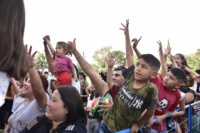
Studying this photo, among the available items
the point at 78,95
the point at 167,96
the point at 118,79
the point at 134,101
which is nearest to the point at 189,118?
the point at 167,96

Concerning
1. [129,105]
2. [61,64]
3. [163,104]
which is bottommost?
[163,104]

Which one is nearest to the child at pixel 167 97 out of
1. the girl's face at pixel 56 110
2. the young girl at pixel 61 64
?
the girl's face at pixel 56 110

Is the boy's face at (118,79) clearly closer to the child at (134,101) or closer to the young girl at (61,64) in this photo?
the child at (134,101)

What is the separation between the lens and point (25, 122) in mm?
2605

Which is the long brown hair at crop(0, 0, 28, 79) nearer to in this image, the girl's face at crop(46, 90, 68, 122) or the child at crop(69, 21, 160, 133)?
the girl's face at crop(46, 90, 68, 122)

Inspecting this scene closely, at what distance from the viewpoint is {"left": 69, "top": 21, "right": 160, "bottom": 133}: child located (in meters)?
2.46

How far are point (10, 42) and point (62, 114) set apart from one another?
49.9 inches

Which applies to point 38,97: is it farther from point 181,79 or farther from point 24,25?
point 181,79

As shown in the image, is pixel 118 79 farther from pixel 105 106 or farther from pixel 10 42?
pixel 10 42

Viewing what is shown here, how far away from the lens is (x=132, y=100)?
8.16 feet

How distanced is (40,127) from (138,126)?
115cm

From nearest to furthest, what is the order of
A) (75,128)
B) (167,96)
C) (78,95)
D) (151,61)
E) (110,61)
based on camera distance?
(75,128), (78,95), (151,61), (110,61), (167,96)

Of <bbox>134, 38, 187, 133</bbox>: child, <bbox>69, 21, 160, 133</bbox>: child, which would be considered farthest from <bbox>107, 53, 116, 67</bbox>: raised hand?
<bbox>134, 38, 187, 133</bbox>: child

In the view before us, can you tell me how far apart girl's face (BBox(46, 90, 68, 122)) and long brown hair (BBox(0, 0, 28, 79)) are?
1045mm
